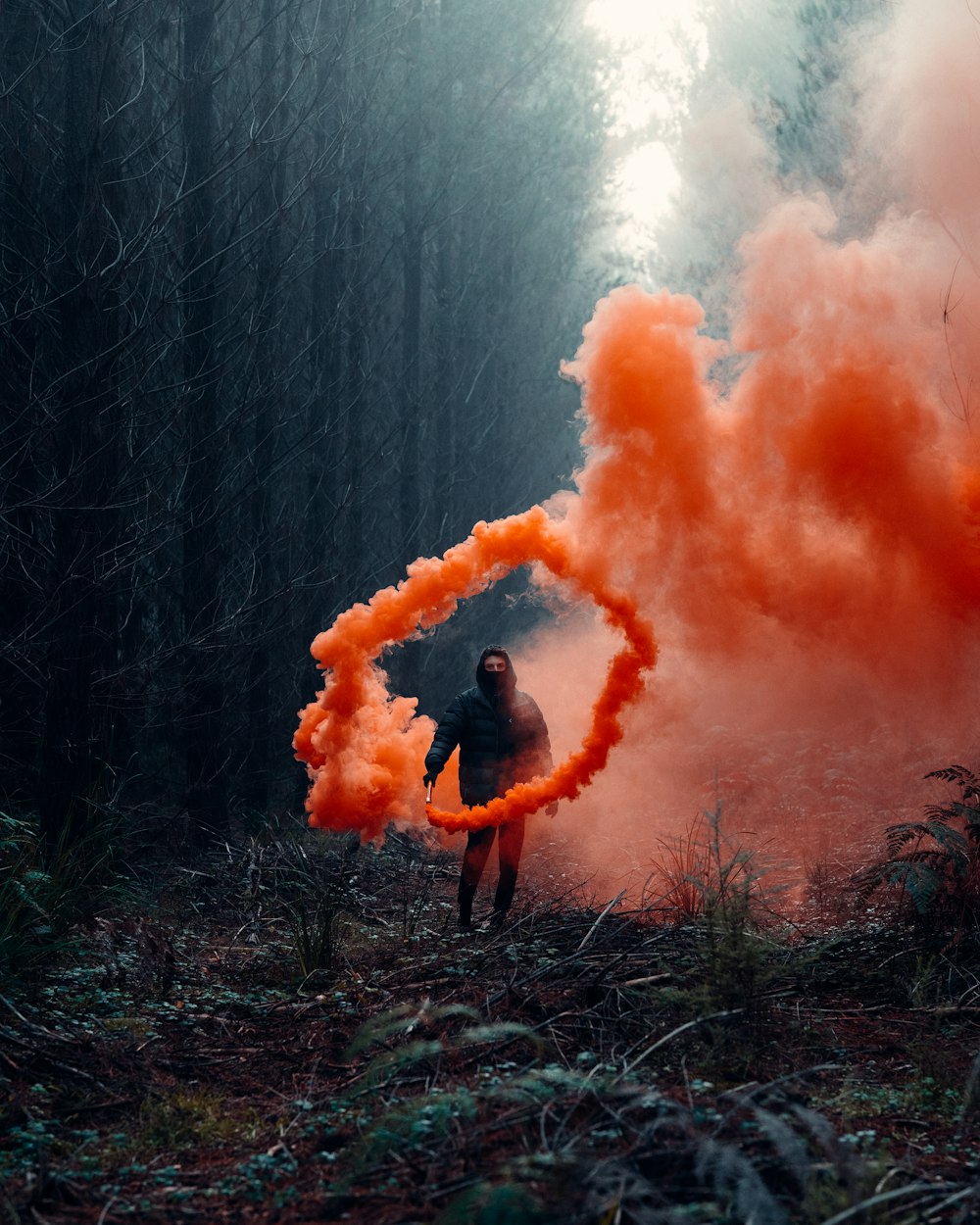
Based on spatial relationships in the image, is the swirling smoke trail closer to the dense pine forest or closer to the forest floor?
the dense pine forest

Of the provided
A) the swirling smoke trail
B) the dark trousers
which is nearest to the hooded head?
the swirling smoke trail

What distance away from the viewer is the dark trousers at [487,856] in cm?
908

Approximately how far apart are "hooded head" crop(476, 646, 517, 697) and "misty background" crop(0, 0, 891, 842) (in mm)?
3000

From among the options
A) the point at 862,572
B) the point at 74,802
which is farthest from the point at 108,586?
the point at 862,572

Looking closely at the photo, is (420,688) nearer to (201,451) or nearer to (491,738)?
(201,451)

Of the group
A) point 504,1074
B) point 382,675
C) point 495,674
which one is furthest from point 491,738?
point 504,1074

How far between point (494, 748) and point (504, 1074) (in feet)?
13.5

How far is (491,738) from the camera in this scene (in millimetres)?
9406

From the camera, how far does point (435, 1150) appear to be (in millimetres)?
4496

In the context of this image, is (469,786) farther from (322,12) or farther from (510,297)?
(510,297)

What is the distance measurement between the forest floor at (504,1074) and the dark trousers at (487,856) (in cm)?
37

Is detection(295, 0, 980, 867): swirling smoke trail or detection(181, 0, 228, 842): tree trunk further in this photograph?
detection(181, 0, 228, 842): tree trunk

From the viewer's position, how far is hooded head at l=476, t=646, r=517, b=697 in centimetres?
930

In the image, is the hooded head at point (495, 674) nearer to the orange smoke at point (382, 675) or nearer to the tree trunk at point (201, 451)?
the orange smoke at point (382, 675)
